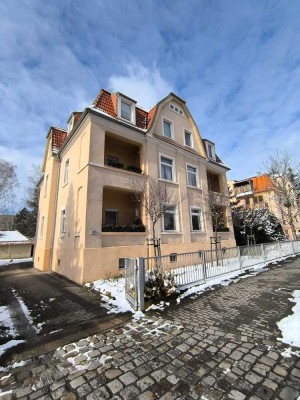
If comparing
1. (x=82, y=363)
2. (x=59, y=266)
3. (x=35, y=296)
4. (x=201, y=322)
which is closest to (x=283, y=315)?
(x=201, y=322)

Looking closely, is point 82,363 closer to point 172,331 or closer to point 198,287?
point 172,331

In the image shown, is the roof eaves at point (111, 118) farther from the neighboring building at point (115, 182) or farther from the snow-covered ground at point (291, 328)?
the snow-covered ground at point (291, 328)

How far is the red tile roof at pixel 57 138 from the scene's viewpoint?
56.3ft

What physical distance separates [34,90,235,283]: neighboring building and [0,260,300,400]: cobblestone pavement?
19.6 feet

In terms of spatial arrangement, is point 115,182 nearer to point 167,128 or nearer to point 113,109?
point 113,109

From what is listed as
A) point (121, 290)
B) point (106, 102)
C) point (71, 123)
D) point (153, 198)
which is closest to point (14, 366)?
point (121, 290)

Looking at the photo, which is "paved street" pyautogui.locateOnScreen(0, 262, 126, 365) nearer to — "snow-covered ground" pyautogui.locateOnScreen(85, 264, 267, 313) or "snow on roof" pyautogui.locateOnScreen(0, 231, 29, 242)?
"snow-covered ground" pyautogui.locateOnScreen(85, 264, 267, 313)

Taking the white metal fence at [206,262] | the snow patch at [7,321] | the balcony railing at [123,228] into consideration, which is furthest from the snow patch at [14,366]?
the balcony railing at [123,228]

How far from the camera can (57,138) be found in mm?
17750

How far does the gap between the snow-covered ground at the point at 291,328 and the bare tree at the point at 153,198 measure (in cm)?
692

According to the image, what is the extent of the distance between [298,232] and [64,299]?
47743mm

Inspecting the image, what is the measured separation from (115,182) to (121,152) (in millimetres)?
4232

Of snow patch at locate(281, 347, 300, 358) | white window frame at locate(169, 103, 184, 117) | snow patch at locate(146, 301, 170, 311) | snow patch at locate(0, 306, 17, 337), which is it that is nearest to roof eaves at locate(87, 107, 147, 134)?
white window frame at locate(169, 103, 184, 117)

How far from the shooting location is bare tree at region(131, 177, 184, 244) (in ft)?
38.4
